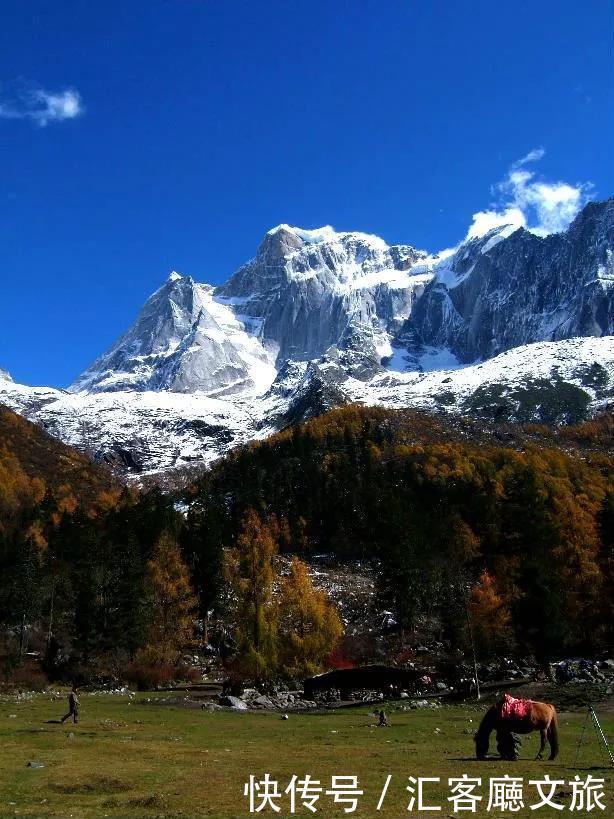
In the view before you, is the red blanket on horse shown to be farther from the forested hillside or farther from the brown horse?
the forested hillside

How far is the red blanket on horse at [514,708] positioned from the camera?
20.9 metres

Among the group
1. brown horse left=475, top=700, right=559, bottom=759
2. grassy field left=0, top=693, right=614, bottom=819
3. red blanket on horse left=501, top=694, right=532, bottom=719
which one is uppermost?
red blanket on horse left=501, top=694, right=532, bottom=719

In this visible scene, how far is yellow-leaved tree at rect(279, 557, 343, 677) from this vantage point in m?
65.4

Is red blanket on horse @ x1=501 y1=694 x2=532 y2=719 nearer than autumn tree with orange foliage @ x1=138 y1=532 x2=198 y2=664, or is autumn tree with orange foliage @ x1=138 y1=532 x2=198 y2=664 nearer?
red blanket on horse @ x1=501 y1=694 x2=532 y2=719

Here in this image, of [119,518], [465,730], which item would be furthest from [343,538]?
[465,730]

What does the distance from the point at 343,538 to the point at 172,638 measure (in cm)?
7286

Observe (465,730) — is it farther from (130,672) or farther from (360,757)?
(130,672)

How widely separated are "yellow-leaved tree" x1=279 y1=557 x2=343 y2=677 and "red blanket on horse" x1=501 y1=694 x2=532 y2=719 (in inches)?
1833

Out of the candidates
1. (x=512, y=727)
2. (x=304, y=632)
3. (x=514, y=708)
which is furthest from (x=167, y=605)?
(x=514, y=708)

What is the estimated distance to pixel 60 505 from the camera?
152375 mm

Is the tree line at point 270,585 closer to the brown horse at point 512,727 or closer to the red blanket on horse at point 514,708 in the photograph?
the brown horse at point 512,727

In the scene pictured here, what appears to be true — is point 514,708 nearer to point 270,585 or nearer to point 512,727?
point 512,727

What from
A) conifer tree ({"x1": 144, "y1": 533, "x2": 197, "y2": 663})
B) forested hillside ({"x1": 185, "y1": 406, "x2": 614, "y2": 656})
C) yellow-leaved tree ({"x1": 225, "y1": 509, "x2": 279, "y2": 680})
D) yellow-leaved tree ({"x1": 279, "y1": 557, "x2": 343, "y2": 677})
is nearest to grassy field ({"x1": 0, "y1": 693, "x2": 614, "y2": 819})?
yellow-leaved tree ({"x1": 225, "y1": 509, "x2": 279, "y2": 680})

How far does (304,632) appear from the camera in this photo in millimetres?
66812
